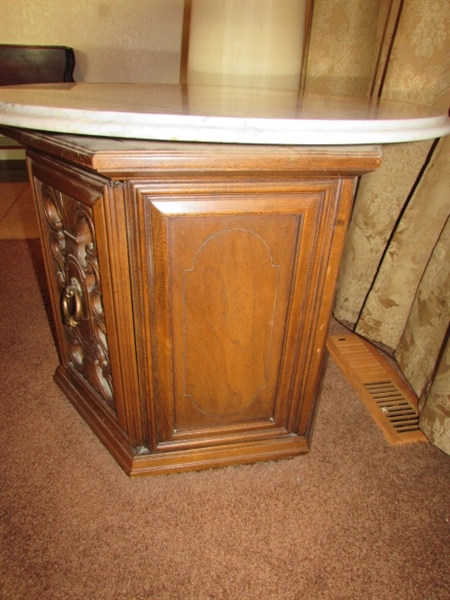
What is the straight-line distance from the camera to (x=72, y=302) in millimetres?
901

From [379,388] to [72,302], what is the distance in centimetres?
90

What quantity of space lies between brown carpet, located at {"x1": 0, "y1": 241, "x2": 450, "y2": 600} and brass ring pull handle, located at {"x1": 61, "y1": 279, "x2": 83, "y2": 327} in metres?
0.32

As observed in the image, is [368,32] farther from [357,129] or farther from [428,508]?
[428,508]

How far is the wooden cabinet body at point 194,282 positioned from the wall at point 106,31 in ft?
9.06

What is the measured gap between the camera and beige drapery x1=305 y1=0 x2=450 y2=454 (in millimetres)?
1031

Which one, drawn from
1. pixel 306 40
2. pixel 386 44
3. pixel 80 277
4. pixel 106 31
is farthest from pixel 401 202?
pixel 106 31

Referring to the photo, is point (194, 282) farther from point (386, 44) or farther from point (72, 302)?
point (386, 44)

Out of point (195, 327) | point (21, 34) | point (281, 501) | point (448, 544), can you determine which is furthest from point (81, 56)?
point (448, 544)

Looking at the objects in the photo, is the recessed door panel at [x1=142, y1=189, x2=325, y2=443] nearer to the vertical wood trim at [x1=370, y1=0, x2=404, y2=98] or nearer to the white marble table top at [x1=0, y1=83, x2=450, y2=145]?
the white marble table top at [x1=0, y1=83, x2=450, y2=145]

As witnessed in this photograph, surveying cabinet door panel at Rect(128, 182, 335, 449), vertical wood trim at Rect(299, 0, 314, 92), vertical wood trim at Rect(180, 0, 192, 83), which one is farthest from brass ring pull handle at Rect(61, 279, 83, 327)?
vertical wood trim at Rect(180, 0, 192, 83)

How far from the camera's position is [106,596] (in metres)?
0.72

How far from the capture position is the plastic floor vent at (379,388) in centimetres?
111

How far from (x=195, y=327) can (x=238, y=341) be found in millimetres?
93

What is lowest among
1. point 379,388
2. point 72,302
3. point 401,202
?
point 379,388
